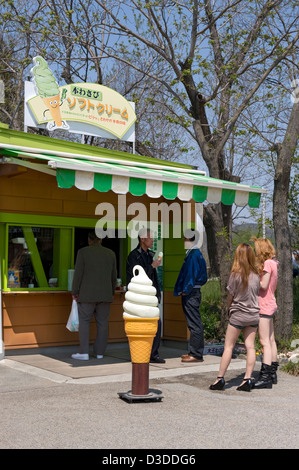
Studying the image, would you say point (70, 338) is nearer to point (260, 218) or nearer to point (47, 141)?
point (47, 141)

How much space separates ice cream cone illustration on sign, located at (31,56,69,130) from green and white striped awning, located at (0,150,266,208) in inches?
65.4

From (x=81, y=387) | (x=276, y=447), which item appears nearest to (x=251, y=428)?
(x=276, y=447)

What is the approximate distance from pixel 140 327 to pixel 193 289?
8.93ft

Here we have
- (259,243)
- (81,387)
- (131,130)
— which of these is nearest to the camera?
(81,387)

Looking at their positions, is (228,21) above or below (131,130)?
above

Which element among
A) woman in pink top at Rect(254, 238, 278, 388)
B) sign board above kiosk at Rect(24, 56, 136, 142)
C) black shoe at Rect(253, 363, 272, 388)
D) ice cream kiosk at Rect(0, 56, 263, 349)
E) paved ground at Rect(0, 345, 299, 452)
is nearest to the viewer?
paved ground at Rect(0, 345, 299, 452)

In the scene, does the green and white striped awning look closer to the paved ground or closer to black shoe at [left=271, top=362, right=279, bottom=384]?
the paved ground

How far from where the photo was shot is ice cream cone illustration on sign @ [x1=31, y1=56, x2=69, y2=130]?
31.8 feet

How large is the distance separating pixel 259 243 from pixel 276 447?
320 cm

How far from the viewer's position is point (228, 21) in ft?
40.6

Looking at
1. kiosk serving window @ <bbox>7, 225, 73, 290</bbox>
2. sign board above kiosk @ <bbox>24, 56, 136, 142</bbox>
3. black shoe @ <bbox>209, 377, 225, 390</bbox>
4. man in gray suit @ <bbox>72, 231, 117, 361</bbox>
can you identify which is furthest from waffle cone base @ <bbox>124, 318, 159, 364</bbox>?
sign board above kiosk @ <bbox>24, 56, 136, 142</bbox>

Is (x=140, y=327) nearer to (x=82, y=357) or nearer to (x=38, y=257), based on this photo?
A: (x=82, y=357)

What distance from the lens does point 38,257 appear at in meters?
9.17

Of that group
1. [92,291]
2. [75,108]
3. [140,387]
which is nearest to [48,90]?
[75,108]
